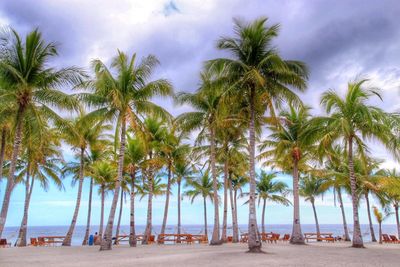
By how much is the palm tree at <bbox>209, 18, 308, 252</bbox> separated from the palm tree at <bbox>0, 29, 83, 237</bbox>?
757 centimetres

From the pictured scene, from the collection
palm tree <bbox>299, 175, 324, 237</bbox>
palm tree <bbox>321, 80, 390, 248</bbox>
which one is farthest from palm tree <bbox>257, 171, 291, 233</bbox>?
palm tree <bbox>321, 80, 390, 248</bbox>

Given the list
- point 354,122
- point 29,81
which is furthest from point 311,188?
point 29,81

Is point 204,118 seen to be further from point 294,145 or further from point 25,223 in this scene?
point 25,223

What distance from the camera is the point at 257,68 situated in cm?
1822

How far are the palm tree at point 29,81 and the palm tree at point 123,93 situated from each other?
299 centimetres

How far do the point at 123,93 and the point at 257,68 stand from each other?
25.3 ft

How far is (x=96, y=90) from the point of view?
21.1 meters

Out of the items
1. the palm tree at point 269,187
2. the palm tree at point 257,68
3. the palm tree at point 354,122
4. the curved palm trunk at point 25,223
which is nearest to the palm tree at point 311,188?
the palm tree at point 269,187

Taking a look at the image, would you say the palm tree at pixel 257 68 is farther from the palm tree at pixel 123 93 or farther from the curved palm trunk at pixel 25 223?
the curved palm trunk at pixel 25 223

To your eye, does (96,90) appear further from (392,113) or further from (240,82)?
(392,113)

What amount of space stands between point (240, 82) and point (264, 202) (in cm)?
2645

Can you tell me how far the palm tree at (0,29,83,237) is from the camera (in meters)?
15.6

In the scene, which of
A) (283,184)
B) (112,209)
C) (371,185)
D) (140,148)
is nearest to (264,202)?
(283,184)

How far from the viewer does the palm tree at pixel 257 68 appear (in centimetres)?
1797
